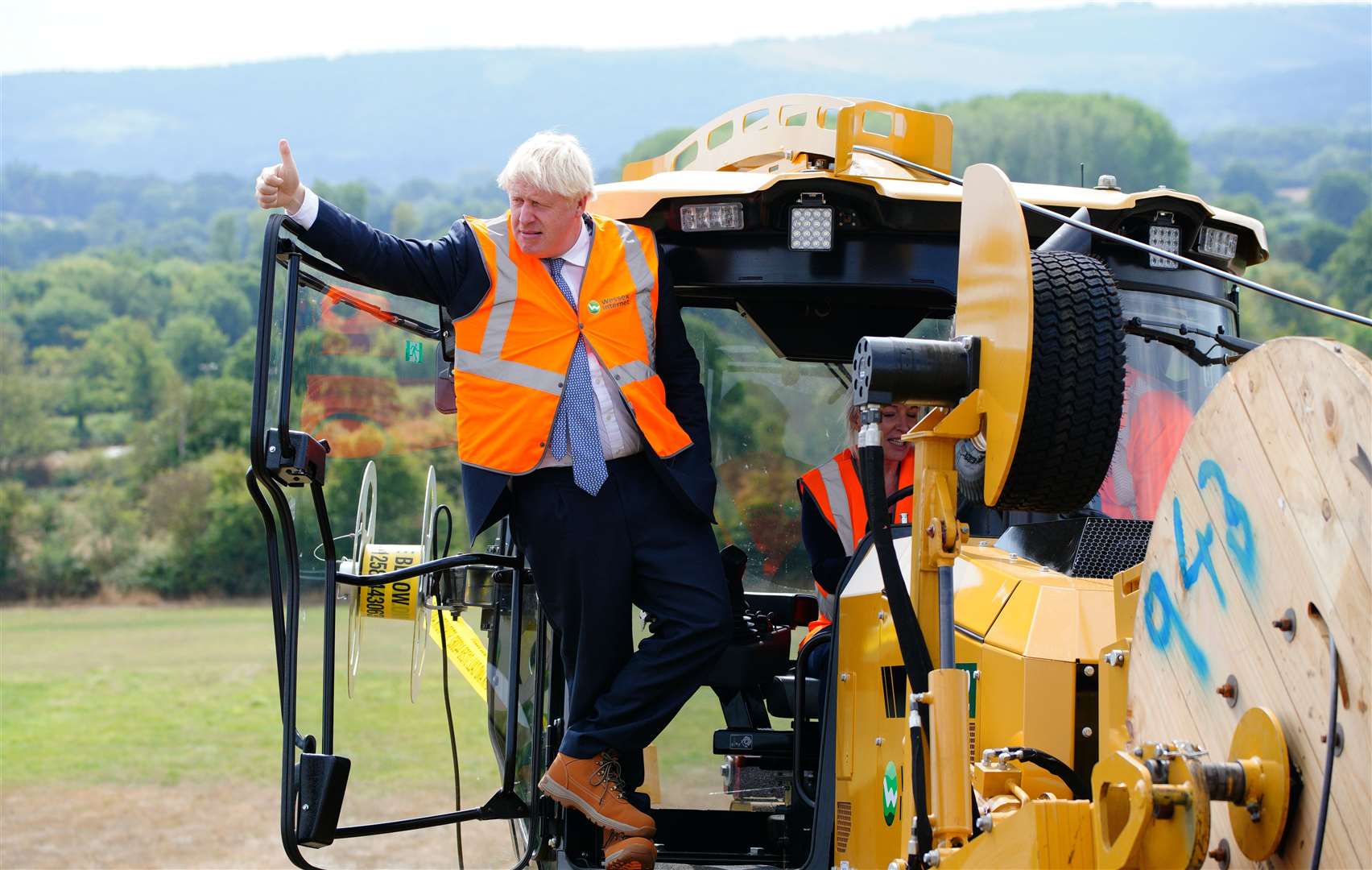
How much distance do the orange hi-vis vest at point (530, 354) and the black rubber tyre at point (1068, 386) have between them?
4.46 ft

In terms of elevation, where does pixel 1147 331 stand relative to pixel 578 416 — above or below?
above

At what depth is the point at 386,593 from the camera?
4.70 metres

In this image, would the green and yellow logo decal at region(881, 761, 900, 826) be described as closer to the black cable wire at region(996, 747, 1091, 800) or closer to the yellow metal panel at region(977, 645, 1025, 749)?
the yellow metal panel at region(977, 645, 1025, 749)

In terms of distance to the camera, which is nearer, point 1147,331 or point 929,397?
point 929,397

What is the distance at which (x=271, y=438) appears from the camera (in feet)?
12.4

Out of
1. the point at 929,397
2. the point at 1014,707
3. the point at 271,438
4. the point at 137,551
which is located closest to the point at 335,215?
the point at 271,438

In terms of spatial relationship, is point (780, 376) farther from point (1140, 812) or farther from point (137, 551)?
point (137, 551)

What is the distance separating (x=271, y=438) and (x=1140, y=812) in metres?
2.29

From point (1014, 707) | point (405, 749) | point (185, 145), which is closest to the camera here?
point (1014, 707)

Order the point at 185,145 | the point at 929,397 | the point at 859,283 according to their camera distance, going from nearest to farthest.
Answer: the point at 929,397, the point at 859,283, the point at 185,145

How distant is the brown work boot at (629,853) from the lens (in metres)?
4.08

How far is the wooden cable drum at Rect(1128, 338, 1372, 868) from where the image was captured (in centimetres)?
200

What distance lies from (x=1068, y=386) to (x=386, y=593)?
8.21ft

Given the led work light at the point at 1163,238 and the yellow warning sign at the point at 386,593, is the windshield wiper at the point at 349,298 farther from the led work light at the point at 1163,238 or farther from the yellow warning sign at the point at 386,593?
the led work light at the point at 1163,238
